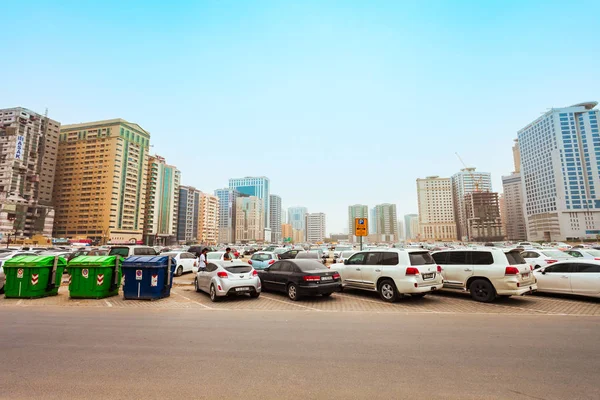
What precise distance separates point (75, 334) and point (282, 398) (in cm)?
550

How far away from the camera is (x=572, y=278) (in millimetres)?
11109

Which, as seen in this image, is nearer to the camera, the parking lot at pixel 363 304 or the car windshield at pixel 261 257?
the parking lot at pixel 363 304

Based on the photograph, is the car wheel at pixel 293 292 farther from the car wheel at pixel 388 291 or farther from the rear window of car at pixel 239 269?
the car wheel at pixel 388 291

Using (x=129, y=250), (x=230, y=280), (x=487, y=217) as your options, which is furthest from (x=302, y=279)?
(x=487, y=217)

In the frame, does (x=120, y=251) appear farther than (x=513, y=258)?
Yes

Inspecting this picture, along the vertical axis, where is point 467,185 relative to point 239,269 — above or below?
above

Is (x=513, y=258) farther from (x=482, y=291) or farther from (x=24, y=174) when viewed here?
(x=24, y=174)

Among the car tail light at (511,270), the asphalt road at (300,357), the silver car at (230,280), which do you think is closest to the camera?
the asphalt road at (300,357)

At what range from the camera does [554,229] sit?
13938 cm

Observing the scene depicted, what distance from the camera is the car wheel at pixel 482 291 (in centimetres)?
1056

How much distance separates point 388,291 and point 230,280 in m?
5.55

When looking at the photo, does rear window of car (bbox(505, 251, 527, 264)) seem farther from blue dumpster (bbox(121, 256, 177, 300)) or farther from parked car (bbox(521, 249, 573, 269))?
blue dumpster (bbox(121, 256, 177, 300))

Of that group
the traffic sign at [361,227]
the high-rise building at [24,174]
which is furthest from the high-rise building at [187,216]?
the traffic sign at [361,227]

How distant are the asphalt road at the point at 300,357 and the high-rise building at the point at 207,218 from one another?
590 ft
